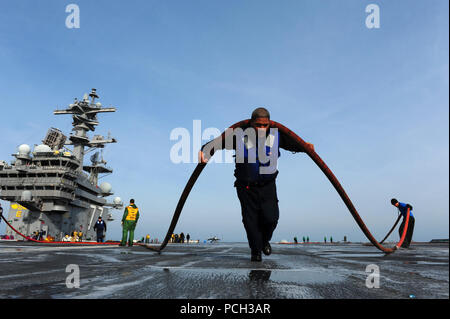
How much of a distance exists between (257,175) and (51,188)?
40377mm

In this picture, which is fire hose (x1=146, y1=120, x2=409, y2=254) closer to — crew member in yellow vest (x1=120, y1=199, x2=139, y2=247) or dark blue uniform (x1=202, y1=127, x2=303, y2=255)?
dark blue uniform (x1=202, y1=127, x2=303, y2=255)

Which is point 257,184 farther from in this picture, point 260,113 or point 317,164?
point 317,164

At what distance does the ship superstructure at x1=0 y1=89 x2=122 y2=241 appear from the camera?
3553 centimetres

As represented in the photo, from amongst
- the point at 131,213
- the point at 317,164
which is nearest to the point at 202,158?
the point at 317,164

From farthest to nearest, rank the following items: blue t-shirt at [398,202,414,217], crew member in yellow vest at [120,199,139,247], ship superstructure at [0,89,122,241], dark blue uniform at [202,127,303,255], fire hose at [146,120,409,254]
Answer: ship superstructure at [0,89,122,241]
crew member in yellow vest at [120,199,139,247]
blue t-shirt at [398,202,414,217]
fire hose at [146,120,409,254]
dark blue uniform at [202,127,303,255]

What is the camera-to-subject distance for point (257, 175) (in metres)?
3.49

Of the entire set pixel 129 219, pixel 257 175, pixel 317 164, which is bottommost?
pixel 129 219

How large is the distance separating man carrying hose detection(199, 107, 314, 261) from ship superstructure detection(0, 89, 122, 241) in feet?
127

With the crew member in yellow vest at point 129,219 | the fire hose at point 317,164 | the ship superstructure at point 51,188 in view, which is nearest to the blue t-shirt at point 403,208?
the fire hose at point 317,164

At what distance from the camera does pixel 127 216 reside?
10336mm

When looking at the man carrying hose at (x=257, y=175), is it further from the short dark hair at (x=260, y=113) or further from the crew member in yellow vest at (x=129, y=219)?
the crew member in yellow vest at (x=129, y=219)

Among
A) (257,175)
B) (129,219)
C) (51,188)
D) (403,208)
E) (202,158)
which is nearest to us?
(257,175)

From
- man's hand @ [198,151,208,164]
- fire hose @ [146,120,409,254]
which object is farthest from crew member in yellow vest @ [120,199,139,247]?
man's hand @ [198,151,208,164]
